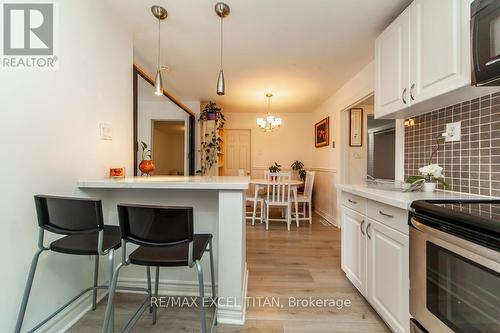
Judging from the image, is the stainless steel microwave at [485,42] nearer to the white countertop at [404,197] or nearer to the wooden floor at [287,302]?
the white countertop at [404,197]

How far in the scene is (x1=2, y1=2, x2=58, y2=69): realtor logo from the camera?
1189 millimetres

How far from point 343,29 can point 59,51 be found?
2156mm

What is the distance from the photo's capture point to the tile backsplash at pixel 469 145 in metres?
1.34

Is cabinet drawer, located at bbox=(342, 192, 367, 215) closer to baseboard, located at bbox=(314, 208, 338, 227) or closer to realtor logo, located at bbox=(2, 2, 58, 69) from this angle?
baseboard, located at bbox=(314, 208, 338, 227)

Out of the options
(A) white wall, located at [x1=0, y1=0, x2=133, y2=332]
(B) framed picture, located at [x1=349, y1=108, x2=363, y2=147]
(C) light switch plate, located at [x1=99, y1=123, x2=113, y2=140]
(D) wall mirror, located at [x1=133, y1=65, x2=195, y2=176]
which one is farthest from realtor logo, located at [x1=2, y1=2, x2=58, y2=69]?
(B) framed picture, located at [x1=349, y1=108, x2=363, y2=147]

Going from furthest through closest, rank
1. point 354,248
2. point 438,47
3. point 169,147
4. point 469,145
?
point 169,147 < point 354,248 < point 469,145 < point 438,47

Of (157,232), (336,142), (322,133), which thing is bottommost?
(157,232)

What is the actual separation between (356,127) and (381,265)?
275 centimetres

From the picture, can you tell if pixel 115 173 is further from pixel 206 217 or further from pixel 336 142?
pixel 336 142

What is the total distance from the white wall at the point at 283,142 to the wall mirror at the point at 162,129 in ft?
5.11

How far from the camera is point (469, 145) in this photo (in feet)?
4.91

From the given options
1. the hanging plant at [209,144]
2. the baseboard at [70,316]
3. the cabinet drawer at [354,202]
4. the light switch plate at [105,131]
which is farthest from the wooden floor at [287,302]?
the hanging plant at [209,144]

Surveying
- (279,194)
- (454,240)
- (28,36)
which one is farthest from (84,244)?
(279,194)

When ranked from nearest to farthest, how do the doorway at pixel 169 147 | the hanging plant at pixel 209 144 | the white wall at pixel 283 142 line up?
the doorway at pixel 169 147 → the hanging plant at pixel 209 144 → the white wall at pixel 283 142
